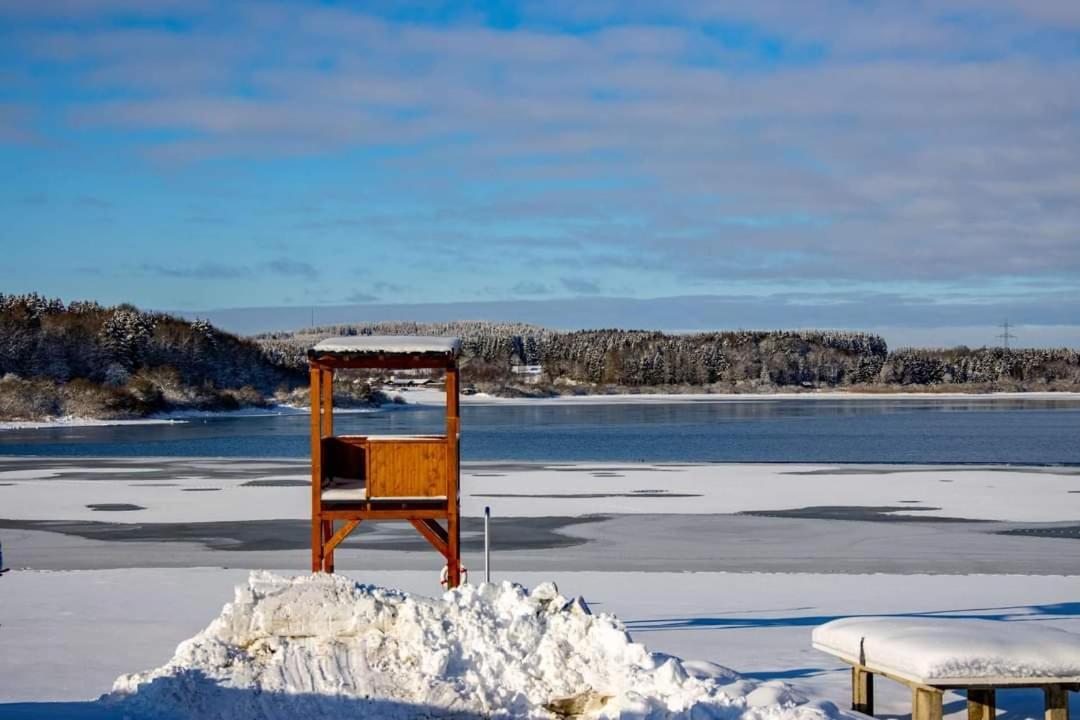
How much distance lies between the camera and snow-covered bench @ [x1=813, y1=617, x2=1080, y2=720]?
782 centimetres

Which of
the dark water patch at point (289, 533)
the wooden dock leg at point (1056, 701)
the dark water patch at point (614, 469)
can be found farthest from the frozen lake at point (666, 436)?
the wooden dock leg at point (1056, 701)

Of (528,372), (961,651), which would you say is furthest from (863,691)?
(528,372)

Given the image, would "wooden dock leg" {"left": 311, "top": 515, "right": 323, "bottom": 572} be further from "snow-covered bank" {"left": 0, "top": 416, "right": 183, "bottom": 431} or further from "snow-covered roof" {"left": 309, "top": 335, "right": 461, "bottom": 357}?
Result: "snow-covered bank" {"left": 0, "top": 416, "right": 183, "bottom": 431}

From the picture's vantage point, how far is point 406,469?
42.0 feet

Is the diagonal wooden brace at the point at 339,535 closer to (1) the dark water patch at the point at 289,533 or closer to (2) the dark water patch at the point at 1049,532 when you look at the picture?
(1) the dark water patch at the point at 289,533

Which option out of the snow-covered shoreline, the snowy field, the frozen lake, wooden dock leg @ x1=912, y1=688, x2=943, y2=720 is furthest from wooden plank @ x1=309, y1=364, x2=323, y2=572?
the snow-covered shoreline

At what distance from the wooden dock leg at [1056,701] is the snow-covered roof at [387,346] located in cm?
648

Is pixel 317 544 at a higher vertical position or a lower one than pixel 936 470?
higher

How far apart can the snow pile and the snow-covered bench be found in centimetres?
52

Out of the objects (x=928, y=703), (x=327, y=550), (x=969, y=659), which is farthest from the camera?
(x=327, y=550)

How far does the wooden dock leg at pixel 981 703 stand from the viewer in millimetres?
8203

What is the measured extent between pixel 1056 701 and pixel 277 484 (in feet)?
78.8

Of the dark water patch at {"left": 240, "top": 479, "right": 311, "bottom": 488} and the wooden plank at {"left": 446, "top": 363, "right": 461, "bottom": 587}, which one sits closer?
the wooden plank at {"left": 446, "top": 363, "right": 461, "bottom": 587}

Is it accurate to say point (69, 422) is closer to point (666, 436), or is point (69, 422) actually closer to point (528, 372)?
point (666, 436)
